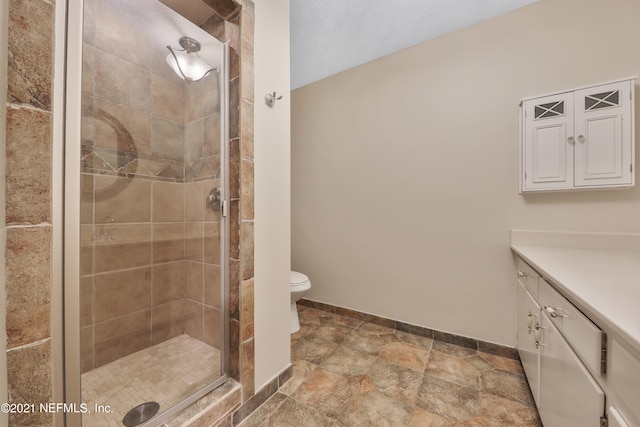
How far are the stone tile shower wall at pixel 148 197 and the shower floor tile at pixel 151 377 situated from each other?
0.17 feet

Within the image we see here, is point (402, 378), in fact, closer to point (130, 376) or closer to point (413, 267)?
point (413, 267)

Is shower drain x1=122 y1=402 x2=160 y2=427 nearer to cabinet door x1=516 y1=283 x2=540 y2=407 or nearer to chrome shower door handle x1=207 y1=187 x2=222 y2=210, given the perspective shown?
chrome shower door handle x1=207 y1=187 x2=222 y2=210

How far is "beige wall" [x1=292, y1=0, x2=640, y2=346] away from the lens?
153 cm

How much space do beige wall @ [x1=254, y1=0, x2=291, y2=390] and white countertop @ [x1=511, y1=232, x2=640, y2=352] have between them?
3.96 ft

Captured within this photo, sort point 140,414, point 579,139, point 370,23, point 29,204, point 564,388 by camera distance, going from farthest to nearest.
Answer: point 370,23, point 579,139, point 140,414, point 564,388, point 29,204

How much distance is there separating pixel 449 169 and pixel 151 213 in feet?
6.77

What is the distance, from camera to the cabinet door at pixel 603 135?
137cm

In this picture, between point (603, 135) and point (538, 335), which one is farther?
point (603, 135)

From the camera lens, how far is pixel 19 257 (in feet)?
2.13

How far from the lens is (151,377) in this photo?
124 centimetres

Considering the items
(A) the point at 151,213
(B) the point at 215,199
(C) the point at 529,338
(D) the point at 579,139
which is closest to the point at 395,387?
(C) the point at 529,338

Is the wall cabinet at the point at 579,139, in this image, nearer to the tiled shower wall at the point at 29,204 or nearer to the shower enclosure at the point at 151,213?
the shower enclosure at the point at 151,213

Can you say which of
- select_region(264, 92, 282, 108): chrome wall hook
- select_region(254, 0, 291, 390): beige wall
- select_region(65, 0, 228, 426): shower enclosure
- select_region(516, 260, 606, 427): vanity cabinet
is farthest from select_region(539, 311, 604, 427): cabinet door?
select_region(264, 92, 282, 108): chrome wall hook

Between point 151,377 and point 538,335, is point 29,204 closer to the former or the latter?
point 151,377
